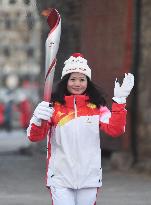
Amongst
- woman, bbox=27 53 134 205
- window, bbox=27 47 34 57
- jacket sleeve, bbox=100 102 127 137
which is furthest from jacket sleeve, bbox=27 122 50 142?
window, bbox=27 47 34 57

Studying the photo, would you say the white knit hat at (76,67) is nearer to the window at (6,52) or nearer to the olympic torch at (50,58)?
the olympic torch at (50,58)

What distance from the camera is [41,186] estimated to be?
11438mm

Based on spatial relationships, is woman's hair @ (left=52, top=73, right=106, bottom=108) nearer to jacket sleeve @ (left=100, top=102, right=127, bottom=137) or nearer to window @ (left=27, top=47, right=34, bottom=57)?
jacket sleeve @ (left=100, top=102, right=127, bottom=137)

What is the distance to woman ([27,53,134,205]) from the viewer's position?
606 centimetres

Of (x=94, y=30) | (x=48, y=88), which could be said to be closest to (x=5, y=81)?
(x=94, y=30)

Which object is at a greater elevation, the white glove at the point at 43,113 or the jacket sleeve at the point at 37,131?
the white glove at the point at 43,113

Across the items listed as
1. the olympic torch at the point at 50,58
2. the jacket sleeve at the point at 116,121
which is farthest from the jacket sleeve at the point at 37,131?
the jacket sleeve at the point at 116,121

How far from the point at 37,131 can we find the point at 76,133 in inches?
11.3

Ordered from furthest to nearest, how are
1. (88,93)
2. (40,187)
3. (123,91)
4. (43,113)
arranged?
(40,187)
(88,93)
(123,91)
(43,113)

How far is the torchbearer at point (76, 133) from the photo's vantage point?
6059mm

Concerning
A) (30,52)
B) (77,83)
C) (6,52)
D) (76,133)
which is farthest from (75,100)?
(6,52)

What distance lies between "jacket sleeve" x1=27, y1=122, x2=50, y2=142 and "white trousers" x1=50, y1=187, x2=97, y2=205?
398mm

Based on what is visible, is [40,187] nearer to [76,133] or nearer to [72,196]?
[72,196]

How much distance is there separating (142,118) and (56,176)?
7.52 metres
